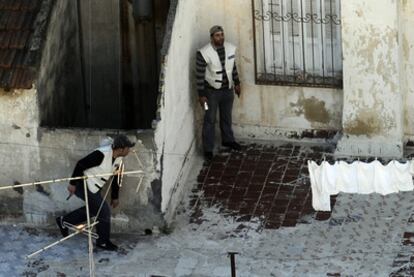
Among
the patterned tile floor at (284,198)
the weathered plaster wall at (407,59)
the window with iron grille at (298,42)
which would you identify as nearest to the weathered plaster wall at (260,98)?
the window with iron grille at (298,42)

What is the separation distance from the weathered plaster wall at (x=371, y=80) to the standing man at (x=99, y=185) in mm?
3060

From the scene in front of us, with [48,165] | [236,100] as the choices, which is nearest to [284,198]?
[236,100]

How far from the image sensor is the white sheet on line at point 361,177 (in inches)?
809

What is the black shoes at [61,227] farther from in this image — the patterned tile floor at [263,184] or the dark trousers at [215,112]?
the dark trousers at [215,112]

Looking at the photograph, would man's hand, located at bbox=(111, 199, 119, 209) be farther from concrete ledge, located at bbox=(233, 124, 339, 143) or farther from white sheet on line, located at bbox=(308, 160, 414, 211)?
concrete ledge, located at bbox=(233, 124, 339, 143)

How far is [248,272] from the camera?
20562 millimetres

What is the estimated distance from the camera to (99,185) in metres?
21.0

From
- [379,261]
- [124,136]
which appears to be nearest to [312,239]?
[379,261]

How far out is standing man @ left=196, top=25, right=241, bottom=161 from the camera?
22.5 metres

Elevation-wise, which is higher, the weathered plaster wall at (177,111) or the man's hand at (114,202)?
the weathered plaster wall at (177,111)

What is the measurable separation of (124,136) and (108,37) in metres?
2.70

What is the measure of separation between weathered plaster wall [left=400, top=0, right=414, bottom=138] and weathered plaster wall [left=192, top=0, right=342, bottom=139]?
2.75ft

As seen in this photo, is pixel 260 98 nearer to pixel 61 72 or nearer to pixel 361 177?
pixel 61 72

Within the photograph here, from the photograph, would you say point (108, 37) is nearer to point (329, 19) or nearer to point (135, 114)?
point (135, 114)
